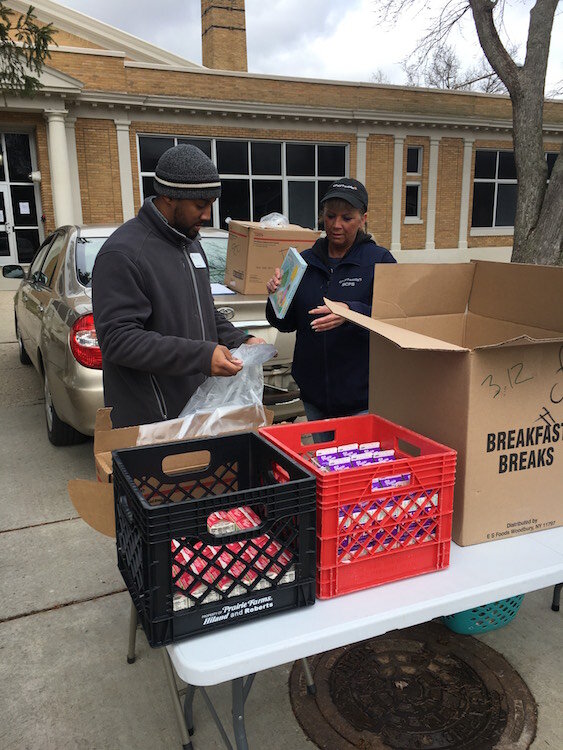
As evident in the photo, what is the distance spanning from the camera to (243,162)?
17.6 meters

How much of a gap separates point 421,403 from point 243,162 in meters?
17.1

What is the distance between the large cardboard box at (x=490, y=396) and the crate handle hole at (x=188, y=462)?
57 centimetres

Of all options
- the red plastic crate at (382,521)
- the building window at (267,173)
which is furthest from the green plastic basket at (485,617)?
the building window at (267,173)

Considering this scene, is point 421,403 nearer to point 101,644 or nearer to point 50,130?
point 101,644

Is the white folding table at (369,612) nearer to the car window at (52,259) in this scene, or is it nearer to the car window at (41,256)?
the car window at (52,259)

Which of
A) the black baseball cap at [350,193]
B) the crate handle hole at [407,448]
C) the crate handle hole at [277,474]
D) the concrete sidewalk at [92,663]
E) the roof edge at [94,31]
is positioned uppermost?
the roof edge at [94,31]

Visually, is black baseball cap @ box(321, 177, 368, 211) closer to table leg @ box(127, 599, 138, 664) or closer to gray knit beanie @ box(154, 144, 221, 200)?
gray knit beanie @ box(154, 144, 221, 200)

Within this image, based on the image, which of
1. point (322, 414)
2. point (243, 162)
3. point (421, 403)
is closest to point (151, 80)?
point (243, 162)

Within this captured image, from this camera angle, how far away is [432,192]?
2016 cm

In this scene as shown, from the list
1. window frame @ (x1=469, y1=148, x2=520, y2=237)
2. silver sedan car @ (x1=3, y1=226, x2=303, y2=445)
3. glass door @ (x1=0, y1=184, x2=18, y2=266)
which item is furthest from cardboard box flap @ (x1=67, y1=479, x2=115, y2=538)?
window frame @ (x1=469, y1=148, x2=520, y2=237)

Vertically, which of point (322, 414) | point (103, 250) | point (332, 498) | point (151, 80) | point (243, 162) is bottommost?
→ point (322, 414)

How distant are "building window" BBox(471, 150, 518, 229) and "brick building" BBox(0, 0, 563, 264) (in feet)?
0.15

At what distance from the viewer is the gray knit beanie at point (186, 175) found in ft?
6.66

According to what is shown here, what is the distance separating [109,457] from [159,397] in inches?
17.6
